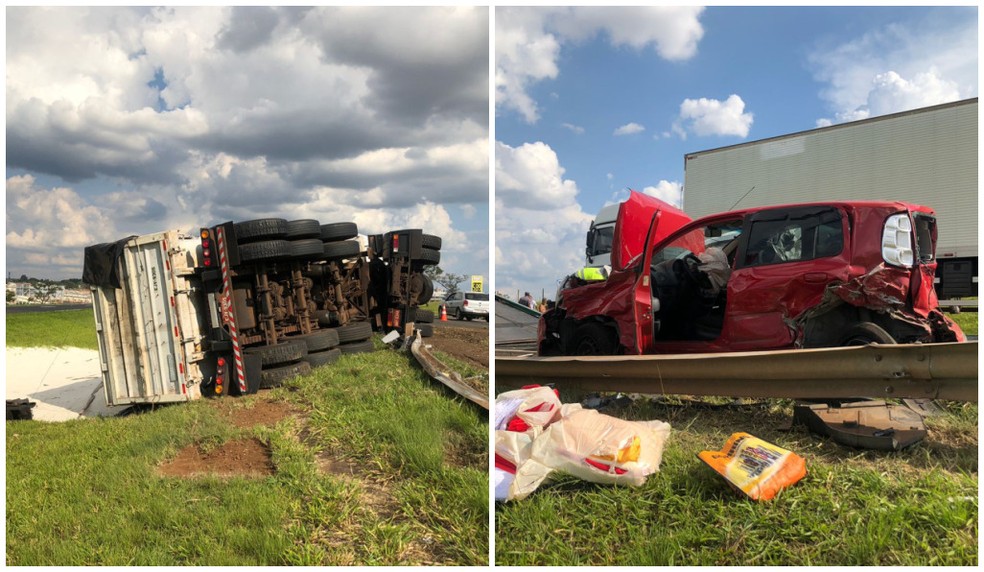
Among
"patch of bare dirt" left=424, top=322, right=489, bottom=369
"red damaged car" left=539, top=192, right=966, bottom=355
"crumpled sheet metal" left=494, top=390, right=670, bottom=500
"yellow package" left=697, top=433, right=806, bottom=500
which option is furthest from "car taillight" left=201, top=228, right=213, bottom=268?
"yellow package" left=697, top=433, right=806, bottom=500

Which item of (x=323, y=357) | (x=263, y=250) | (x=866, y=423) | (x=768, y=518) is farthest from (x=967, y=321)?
(x=263, y=250)

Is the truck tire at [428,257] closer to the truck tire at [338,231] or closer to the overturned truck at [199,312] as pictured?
the truck tire at [338,231]

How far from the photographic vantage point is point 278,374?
638 centimetres

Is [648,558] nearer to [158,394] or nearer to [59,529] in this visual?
[59,529]

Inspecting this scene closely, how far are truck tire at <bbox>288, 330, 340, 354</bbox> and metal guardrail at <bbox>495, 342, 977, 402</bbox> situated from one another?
333cm

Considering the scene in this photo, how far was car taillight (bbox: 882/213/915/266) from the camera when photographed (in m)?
3.69

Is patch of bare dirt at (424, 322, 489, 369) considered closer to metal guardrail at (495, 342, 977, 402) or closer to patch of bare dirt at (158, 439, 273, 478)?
metal guardrail at (495, 342, 977, 402)

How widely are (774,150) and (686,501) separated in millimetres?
11107

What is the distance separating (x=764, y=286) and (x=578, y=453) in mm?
2193

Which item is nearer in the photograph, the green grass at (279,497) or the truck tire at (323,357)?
the green grass at (279,497)

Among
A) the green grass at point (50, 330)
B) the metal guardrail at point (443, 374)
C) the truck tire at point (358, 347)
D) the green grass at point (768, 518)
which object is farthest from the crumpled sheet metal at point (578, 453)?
the green grass at point (50, 330)

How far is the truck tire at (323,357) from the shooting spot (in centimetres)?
687

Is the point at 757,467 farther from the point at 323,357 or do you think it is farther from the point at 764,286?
the point at 323,357

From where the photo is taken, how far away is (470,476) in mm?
2857
